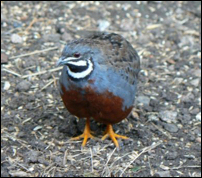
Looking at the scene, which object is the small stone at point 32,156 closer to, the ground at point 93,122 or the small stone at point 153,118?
the ground at point 93,122

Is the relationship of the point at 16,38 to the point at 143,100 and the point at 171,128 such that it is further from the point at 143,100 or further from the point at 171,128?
the point at 171,128

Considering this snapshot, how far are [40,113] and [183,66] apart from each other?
8.68ft

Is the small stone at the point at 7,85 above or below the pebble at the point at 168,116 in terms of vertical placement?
above

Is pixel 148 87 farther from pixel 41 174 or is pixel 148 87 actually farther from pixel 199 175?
pixel 41 174

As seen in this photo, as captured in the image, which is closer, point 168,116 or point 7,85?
point 168,116

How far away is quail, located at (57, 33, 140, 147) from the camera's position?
6074mm

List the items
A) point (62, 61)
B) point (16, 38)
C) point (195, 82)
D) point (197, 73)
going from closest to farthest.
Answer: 1. point (62, 61)
2. point (195, 82)
3. point (197, 73)
4. point (16, 38)

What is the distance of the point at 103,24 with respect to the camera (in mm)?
9430

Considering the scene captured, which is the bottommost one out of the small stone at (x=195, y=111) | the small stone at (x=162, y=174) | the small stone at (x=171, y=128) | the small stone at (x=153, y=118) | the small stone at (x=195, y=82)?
the small stone at (x=162, y=174)

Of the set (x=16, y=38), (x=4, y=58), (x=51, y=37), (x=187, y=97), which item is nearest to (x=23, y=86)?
(x=4, y=58)

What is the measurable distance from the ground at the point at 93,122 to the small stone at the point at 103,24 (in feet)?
0.06

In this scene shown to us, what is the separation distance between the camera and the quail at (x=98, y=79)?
6074 mm

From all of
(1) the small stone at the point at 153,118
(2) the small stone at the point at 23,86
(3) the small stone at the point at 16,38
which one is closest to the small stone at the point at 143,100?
(1) the small stone at the point at 153,118

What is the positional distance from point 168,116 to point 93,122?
3.55ft
